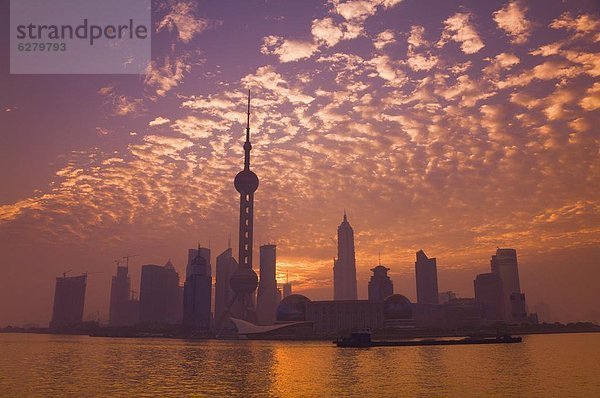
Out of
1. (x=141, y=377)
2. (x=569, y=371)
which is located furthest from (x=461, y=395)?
(x=141, y=377)

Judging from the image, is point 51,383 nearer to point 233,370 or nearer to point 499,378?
point 233,370

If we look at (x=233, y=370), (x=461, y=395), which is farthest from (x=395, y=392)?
(x=233, y=370)

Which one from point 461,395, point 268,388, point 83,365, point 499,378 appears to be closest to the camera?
point 461,395

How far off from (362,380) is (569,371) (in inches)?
2124

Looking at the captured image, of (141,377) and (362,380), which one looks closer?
(362,380)

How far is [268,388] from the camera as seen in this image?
266ft

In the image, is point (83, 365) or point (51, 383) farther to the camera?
point (83, 365)

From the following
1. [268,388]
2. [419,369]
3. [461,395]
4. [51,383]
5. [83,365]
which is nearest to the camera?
[461,395]

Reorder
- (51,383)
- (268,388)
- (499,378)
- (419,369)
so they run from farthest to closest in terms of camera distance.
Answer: (419,369)
(499,378)
(51,383)
(268,388)

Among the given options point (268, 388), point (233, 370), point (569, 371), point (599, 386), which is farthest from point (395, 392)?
point (569, 371)

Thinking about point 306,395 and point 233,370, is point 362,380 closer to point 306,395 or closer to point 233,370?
point 306,395

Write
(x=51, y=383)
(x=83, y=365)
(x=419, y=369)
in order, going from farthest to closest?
(x=83, y=365), (x=419, y=369), (x=51, y=383)

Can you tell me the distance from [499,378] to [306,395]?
4317 cm

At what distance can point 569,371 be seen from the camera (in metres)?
111
